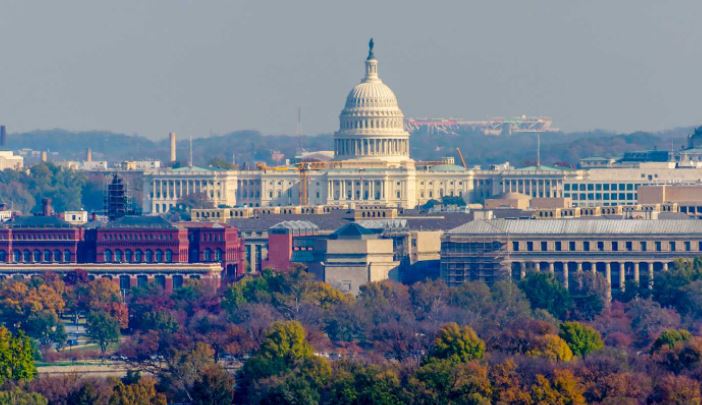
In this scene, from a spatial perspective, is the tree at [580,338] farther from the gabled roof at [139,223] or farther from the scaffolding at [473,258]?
the gabled roof at [139,223]

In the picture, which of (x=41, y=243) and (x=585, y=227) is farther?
(x=41, y=243)

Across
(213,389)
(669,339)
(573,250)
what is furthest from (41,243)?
(213,389)

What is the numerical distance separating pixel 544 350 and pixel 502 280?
128ft

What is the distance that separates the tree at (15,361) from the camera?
115 metres

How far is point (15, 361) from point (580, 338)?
17255 mm

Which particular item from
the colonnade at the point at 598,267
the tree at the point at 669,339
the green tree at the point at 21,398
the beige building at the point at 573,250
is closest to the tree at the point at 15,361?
the green tree at the point at 21,398

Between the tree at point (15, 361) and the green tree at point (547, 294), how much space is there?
27.4 meters

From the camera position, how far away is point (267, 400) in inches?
4279

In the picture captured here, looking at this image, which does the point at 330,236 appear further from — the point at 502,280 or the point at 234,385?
the point at 234,385

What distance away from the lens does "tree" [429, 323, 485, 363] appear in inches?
4464

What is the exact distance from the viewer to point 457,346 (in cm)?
11475

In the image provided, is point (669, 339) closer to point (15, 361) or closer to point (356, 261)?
point (15, 361)

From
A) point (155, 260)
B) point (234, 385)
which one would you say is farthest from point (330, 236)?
point (234, 385)

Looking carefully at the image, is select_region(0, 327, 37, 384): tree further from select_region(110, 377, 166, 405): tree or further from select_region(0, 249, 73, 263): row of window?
select_region(0, 249, 73, 263): row of window
